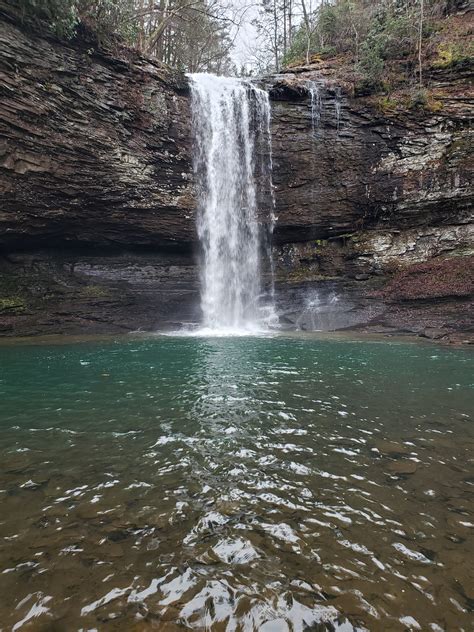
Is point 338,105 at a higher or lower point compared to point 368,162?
higher

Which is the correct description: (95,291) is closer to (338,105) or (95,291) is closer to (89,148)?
(89,148)

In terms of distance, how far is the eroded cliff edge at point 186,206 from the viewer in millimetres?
14414

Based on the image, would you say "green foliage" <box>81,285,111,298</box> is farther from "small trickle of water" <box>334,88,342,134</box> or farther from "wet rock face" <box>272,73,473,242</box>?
"small trickle of water" <box>334,88,342,134</box>

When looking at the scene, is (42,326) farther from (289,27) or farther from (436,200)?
(289,27)

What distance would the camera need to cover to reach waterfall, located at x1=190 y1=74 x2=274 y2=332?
1738 cm

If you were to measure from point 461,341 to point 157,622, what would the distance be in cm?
1409

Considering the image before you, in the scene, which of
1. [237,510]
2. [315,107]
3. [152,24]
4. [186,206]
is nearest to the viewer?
[237,510]

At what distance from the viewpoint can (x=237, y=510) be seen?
2.94 metres

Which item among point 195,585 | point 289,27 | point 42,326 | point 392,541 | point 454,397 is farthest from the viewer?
point 289,27

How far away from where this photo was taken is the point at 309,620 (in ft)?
6.36

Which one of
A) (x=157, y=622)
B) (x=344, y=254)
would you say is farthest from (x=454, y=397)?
(x=344, y=254)

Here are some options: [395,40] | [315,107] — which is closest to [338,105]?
[315,107]

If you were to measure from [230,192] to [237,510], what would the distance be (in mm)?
16993

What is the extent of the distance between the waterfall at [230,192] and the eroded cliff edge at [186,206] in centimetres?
66
